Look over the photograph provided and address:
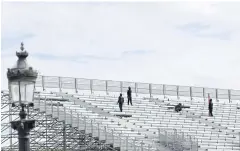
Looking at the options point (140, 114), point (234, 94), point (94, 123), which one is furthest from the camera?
point (234, 94)

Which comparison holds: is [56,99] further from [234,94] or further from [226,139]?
[234,94]

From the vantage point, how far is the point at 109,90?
154 ft

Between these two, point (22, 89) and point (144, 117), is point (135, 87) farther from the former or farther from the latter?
point (22, 89)

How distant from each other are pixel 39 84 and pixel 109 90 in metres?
4.31

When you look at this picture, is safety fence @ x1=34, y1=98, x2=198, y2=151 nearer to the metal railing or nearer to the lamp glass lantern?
the metal railing

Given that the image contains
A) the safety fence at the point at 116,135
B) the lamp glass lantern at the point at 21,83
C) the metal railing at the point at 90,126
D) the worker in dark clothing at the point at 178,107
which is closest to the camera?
the lamp glass lantern at the point at 21,83

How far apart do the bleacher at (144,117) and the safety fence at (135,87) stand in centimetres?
5

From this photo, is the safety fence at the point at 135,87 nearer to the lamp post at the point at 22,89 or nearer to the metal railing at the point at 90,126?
the metal railing at the point at 90,126

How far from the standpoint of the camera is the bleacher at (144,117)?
36188mm

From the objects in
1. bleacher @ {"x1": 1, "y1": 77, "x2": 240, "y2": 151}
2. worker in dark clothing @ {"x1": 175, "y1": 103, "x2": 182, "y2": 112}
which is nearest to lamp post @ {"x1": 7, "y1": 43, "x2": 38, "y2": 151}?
bleacher @ {"x1": 1, "y1": 77, "x2": 240, "y2": 151}

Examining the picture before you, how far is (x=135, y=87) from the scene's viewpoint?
48.0 m

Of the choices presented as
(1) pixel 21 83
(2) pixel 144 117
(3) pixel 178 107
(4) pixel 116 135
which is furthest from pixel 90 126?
(1) pixel 21 83

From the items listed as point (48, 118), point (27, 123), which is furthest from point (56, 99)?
point (27, 123)

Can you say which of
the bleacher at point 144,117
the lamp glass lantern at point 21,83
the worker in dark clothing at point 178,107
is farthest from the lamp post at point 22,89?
the worker in dark clothing at point 178,107
